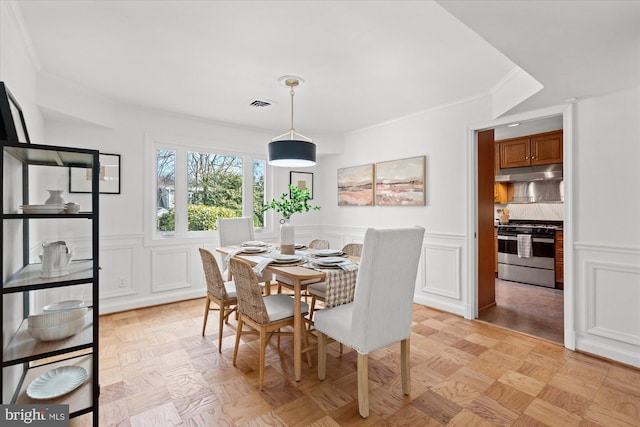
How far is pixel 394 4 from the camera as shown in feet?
5.93

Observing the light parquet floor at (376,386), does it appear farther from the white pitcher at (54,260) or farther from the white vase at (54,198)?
the white vase at (54,198)

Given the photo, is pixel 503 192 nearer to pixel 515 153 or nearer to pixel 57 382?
pixel 515 153

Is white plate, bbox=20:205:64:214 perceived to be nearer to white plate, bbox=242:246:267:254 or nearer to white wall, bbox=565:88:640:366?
white plate, bbox=242:246:267:254

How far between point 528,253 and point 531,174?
1325 mm

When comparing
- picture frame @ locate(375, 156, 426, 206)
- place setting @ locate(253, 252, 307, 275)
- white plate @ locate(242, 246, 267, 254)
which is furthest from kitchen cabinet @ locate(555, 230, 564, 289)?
white plate @ locate(242, 246, 267, 254)

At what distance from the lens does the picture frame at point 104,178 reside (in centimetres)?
342

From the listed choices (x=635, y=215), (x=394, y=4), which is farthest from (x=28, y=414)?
(x=635, y=215)

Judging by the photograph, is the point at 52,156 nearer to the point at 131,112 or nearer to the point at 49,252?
→ the point at 49,252

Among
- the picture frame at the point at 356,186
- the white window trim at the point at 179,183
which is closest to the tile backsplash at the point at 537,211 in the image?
the picture frame at the point at 356,186

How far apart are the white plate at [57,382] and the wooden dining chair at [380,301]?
1426 mm

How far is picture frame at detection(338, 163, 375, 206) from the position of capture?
15.5 feet

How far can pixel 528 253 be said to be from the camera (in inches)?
197

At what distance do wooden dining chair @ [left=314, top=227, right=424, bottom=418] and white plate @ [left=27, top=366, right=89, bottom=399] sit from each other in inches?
56.1

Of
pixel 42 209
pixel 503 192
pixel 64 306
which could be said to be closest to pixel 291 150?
pixel 42 209
